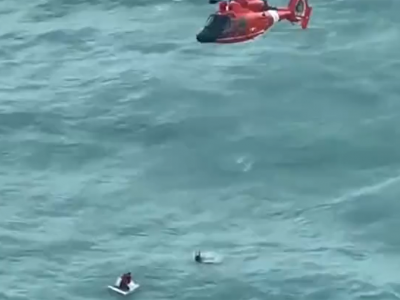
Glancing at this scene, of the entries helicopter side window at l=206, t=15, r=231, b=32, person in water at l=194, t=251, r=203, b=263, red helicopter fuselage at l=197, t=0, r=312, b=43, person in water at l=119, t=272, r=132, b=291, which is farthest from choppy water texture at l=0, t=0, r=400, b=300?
helicopter side window at l=206, t=15, r=231, b=32

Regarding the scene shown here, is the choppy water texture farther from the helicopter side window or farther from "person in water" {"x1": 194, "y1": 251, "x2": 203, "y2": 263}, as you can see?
the helicopter side window

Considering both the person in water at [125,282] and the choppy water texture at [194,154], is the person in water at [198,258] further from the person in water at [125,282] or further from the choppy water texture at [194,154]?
the person in water at [125,282]

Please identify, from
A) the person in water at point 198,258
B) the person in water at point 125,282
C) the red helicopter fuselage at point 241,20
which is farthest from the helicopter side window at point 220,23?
the person in water at point 125,282

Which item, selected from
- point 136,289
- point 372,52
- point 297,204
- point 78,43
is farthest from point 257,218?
point 78,43

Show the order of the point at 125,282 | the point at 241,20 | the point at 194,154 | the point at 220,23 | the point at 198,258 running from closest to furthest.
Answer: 1. the point at 220,23
2. the point at 241,20
3. the point at 125,282
4. the point at 198,258
5. the point at 194,154

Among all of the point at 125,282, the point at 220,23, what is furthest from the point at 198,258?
the point at 220,23

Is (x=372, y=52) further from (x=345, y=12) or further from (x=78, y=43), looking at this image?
(x=78, y=43)

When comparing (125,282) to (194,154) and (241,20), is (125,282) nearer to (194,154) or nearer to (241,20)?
(241,20)
